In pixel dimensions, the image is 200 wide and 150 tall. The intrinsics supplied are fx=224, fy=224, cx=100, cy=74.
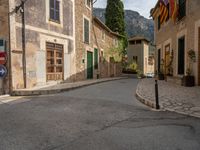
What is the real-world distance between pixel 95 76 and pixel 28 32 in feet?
34.2

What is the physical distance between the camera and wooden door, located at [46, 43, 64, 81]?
12.7m

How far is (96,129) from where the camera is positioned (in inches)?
176

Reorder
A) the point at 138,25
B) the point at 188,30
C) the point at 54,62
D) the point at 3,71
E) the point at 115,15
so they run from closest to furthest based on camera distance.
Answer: the point at 3,71 < the point at 188,30 < the point at 54,62 < the point at 115,15 < the point at 138,25

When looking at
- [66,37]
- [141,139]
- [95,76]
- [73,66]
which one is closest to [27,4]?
[66,37]

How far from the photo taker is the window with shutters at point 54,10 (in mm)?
12719

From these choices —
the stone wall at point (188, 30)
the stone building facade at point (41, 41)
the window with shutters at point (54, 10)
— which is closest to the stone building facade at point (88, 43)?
the stone building facade at point (41, 41)

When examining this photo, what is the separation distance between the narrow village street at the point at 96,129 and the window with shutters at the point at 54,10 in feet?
25.1

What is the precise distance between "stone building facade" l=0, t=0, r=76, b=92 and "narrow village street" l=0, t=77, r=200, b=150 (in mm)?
4433

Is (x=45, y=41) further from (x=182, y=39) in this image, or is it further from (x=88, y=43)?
(x=182, y=39)

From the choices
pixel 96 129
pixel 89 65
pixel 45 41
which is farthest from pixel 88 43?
pixel 96 129

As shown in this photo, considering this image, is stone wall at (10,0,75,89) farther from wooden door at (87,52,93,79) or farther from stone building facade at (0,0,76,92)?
wooden door at (87,52,93,79)

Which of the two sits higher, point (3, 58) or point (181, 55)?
point (181, 55)

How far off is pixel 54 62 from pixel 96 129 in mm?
9241

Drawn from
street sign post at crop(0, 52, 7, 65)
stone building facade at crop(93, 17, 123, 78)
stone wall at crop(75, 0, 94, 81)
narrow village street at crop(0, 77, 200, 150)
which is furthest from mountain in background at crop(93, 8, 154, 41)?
narrow village street at crop(0, 77, 200, 150)
